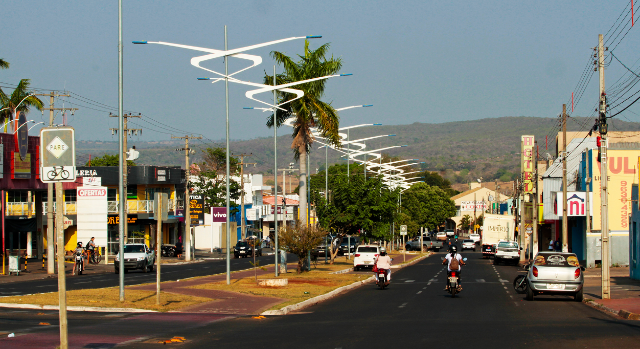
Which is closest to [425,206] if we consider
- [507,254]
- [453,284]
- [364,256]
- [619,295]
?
[507,254]

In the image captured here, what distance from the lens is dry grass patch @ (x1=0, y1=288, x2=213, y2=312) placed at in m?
19.1

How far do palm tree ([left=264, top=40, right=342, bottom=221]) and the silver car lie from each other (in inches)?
564

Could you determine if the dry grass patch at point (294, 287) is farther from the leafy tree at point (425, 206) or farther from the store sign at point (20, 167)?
the leafy tree at point (425, 206)

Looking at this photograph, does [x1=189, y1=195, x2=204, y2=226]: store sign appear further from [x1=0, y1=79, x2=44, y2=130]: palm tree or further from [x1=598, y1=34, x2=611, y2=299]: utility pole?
[x1=598, y1=34, x2=611, y2=299]: utility pole

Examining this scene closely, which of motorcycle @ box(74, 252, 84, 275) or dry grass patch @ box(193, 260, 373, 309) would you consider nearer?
dry grass patch @ box(193, 260, 373, 309)

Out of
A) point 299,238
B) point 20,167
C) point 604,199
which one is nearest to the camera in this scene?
point 604,199

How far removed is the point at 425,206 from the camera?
114312 millimetres

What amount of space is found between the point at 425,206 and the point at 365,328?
329 ft

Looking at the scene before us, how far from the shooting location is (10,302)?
20.1m

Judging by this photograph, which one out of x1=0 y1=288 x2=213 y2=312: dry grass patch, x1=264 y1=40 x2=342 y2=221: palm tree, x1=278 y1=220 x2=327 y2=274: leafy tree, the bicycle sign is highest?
x1=264 y1=40 x2=342 y2=221: palm tree

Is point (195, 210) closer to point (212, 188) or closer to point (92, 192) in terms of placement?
point (92, 192)

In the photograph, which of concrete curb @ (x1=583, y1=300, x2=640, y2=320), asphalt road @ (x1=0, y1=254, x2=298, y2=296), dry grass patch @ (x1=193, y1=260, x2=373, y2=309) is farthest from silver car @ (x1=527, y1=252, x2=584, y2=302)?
asphalt road @ (x1=0, y1=254, x2=298, y2=296)

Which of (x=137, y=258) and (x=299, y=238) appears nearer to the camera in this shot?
(x=299, y=238)

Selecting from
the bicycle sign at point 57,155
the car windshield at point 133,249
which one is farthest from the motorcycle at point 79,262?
the bicycle sign at point 57,155
